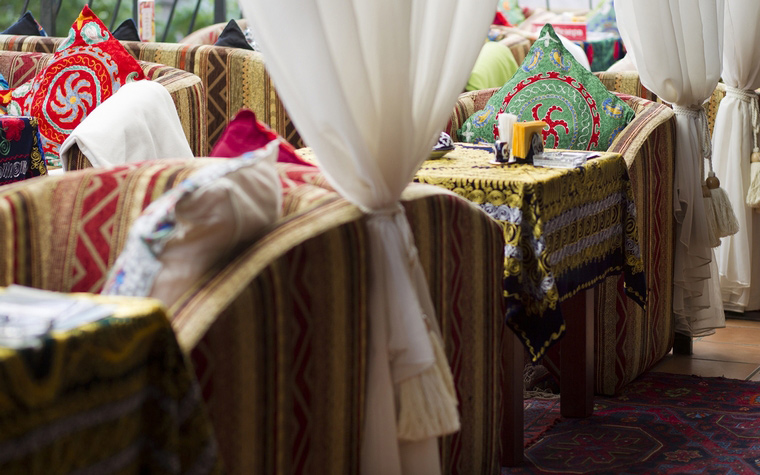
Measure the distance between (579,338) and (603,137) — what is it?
Result: 0.75 metres

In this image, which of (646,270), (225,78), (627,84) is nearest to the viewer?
(646,270)

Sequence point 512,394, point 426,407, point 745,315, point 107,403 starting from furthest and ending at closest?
point 745,315, point 512,394, point 426,407, point 107,403

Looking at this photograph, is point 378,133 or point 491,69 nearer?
point 378,133

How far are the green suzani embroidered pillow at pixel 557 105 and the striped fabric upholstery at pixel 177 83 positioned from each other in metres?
1.14

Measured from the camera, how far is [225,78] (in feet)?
15.4

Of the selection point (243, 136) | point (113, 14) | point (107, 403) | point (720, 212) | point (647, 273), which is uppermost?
point (113, 14)

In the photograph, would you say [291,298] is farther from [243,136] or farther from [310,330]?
[243,136]

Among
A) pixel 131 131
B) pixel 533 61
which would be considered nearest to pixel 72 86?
pixel 131 131

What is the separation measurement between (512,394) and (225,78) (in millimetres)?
2693

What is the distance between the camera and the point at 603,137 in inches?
127

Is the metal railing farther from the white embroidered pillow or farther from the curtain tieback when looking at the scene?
the white embroidered pillow

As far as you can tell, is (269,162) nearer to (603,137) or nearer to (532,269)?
(532,269)

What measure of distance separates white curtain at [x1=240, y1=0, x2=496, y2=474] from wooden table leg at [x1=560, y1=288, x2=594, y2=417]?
108 cm

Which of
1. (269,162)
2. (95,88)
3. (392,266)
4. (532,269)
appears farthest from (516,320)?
(95,88)
